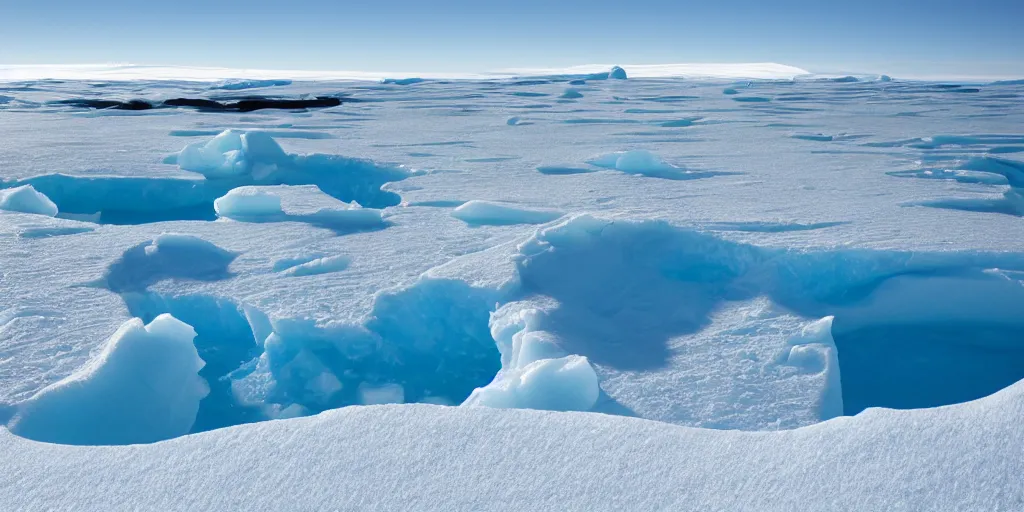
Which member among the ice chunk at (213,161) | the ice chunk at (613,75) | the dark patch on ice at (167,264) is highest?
the ice chunk at (613,75)

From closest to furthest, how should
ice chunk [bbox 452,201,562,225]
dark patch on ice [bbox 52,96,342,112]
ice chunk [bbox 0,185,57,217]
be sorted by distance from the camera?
ice chunk [bbox 452,201,562,225] < ice chunk [bbox 0,185,57,217] < dark patch on ice [bbox 52,96,342,112]

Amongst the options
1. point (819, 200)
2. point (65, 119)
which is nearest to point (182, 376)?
point (819, 200)

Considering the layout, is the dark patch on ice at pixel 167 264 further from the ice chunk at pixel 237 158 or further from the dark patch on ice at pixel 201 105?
the dark patch on ice at pixel 201 105

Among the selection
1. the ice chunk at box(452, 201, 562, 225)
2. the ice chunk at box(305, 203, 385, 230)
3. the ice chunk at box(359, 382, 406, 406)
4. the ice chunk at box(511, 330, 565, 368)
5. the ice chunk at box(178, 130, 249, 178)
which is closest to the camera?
the ice chunk at box(511, 330, 565, 368)

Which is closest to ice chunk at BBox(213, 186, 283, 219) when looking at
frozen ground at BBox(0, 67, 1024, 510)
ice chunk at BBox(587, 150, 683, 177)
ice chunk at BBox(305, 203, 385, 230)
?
frozen ground at BBox(0, 67, 1024, 510)

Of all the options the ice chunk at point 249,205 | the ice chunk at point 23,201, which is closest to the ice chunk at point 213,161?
the ice chunk at point 23,201

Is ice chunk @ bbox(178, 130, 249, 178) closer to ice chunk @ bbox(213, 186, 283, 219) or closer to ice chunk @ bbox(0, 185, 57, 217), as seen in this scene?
ice chunk @ bbox(0, 185, 57, 217)
